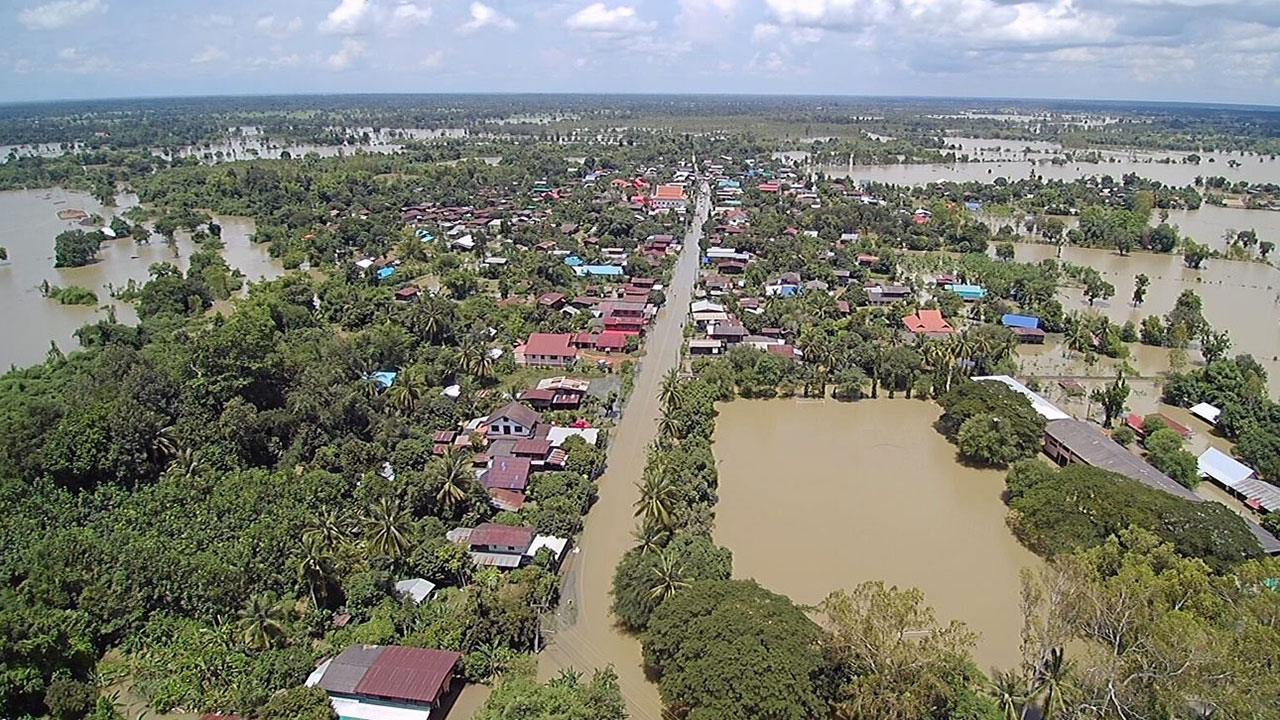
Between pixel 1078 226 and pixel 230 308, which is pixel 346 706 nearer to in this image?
pixel 230 308

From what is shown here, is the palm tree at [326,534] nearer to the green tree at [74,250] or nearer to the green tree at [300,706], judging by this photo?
the green tree at [300,706]

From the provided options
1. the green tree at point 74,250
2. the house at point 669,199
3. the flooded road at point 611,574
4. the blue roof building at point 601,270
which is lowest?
the flooded road at point 611,574

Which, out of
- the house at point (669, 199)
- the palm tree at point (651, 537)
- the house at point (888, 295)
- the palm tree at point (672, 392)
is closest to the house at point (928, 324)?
the house at point (888, 295)

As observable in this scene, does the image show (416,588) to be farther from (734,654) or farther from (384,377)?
(384,377)

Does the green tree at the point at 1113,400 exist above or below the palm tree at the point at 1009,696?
above

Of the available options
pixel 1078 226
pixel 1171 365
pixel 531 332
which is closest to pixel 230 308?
pixel 531 332

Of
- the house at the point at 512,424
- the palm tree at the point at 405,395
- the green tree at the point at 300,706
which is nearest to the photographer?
the green tree at the point at 300,706

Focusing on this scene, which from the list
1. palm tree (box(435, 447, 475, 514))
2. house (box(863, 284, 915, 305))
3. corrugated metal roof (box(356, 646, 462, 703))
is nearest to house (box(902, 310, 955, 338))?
house (box(863, 284, 915, 305))
